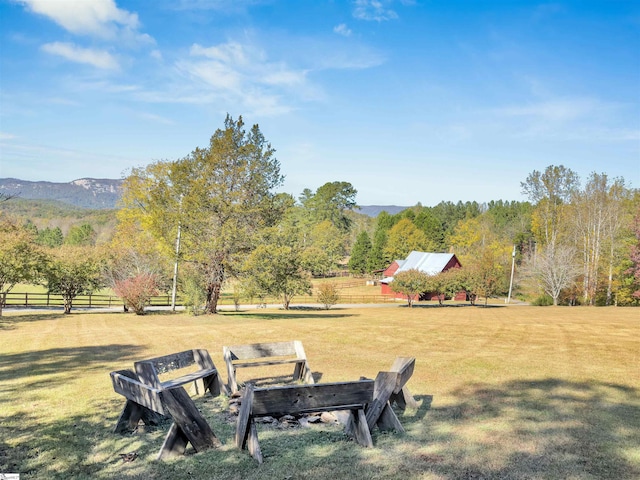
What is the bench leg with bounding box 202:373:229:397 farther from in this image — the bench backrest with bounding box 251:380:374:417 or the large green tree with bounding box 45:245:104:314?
the large green tree with bounding box 45:245:104:314

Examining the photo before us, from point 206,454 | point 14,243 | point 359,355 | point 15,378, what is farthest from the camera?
point 14,243

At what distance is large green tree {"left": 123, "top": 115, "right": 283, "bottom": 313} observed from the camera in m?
25.7

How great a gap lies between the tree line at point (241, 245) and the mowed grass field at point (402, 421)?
1172cm

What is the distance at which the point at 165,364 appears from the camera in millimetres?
7785

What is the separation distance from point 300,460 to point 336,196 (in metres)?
92.5

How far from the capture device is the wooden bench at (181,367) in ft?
23.1

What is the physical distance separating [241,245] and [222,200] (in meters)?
Result: 2.77

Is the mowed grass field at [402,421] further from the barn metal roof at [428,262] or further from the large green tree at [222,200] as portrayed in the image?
the barn metal roof at [428,262]

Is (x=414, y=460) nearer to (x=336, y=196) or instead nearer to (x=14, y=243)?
(x=14, y=243)

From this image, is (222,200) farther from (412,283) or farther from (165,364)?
(412,283)

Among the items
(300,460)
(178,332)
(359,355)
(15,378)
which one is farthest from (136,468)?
(178,332)

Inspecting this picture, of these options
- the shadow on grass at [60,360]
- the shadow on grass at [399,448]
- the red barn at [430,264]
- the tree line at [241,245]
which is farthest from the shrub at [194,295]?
the red barn at [430,264]

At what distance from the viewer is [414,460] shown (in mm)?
5312

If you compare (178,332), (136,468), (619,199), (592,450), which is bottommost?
(178,332)
